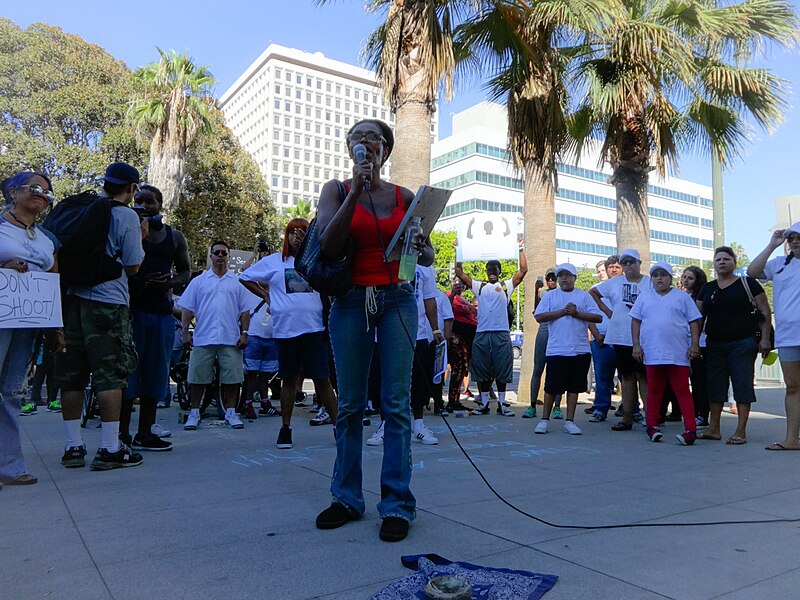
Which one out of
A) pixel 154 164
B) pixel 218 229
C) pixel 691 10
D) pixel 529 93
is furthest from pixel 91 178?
pixel 691 10

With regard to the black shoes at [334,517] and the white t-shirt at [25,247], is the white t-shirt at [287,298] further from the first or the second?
the black shoes at [334,517]

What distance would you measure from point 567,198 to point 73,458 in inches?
3080

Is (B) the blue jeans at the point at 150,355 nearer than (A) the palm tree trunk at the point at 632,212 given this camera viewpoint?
Yes

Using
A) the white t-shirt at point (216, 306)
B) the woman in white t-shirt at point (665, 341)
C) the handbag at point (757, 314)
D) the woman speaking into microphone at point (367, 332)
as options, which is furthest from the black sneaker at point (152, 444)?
the handbag at point (757, 314)

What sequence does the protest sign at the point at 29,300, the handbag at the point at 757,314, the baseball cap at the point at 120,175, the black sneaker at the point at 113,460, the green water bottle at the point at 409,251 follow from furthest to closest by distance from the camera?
the handbag at the point at 757,314 < the baseball cap at the point at 120,175 < the black sneaker at the point at 113,460 < the protest sign at the point at 29,300 < the green water bottle at the point at 409,251

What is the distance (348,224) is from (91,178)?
82.8 ft

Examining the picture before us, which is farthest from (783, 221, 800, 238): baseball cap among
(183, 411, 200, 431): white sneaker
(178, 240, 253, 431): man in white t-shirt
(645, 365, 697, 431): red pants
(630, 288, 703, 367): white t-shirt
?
(183, 411, 200, 431): white sneaker

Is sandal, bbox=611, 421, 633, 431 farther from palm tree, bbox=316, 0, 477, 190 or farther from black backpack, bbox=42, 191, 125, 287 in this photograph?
black backpack, bbox=42, 191, 125, 287

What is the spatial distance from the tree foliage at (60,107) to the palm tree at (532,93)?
19062 mm

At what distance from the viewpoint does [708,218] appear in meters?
94.1

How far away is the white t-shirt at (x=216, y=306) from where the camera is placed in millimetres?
7137

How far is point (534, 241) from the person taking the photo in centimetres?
1077

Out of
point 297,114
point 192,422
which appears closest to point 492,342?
point 192,422

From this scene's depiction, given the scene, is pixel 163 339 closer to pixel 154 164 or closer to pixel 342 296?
pixel 342 296
